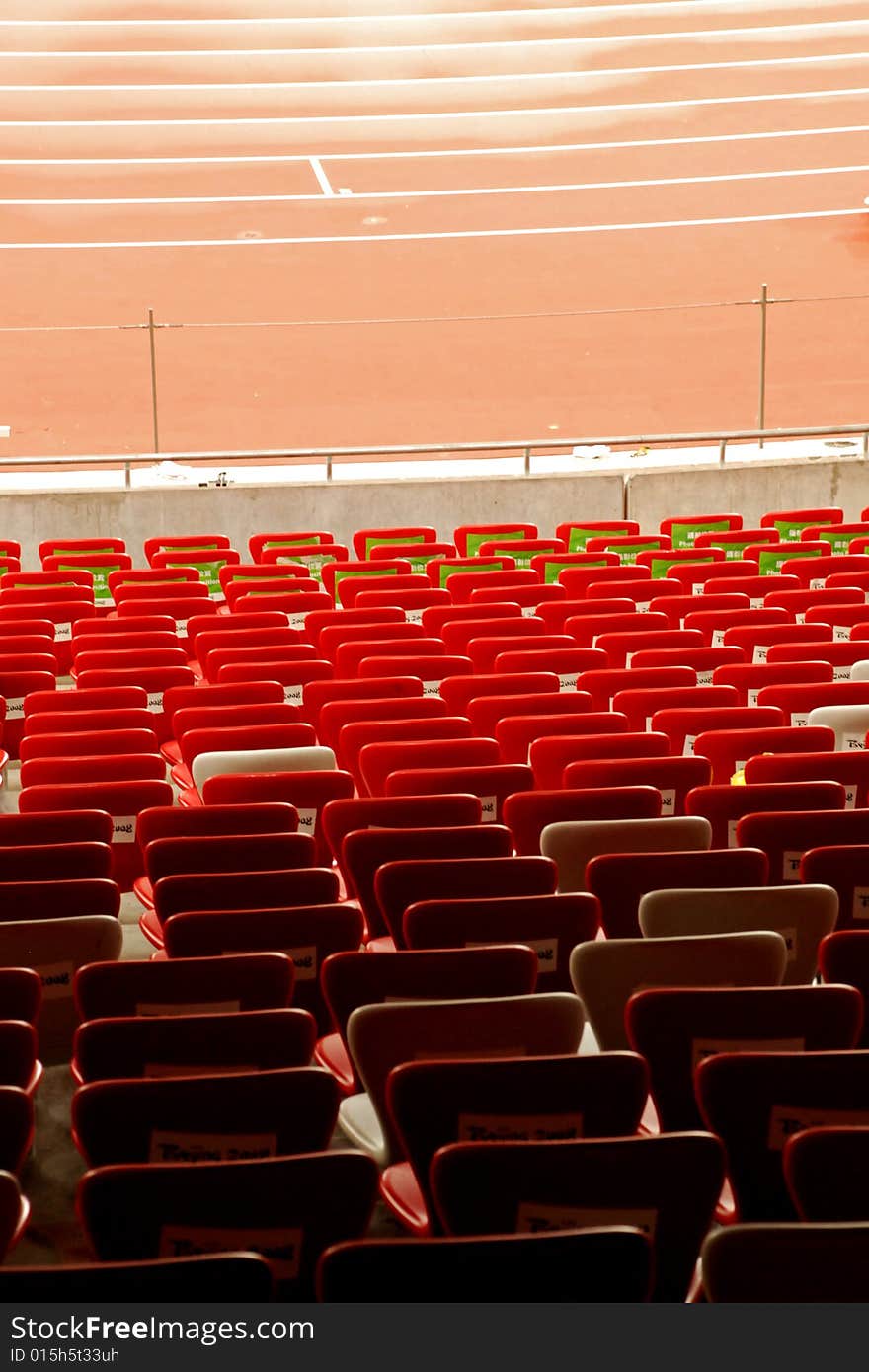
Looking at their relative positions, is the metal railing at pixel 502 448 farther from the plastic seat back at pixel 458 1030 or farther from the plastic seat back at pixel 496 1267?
the plastic seat back at pixel 496 1267

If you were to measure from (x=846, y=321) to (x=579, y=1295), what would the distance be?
13.9 m

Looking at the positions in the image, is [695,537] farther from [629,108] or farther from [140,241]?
[629,108]

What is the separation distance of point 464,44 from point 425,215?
638 centimetres

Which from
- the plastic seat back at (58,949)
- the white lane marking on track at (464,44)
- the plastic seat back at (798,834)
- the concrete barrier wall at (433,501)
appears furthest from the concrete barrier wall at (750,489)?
the white lane marking on track at (464,44)

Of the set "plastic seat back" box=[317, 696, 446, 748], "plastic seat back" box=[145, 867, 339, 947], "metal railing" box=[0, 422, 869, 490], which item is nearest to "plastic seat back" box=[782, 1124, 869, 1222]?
"plastic seat back" box=[145, 867, 339, 947]

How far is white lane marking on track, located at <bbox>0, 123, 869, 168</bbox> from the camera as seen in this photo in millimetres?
22891

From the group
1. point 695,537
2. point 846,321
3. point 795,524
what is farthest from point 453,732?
point 846,321

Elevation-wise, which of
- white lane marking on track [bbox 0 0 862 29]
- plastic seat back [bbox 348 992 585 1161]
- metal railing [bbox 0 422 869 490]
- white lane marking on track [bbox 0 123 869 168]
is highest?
white lane marking on track [bbox 0 0 862 29]

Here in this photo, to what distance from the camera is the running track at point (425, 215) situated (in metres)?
15.3

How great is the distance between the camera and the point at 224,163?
22875mm

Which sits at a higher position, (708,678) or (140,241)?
(140,241)

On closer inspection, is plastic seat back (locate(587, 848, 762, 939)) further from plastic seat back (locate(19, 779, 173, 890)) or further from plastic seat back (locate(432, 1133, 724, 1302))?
plastic seat back (locate(19, 779, 173, 890))

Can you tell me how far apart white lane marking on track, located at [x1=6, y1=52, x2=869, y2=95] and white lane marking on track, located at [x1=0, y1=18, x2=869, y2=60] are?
1.70 ft

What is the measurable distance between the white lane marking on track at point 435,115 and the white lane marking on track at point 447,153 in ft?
2.92
